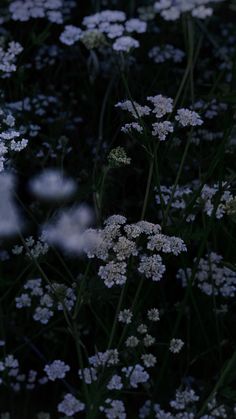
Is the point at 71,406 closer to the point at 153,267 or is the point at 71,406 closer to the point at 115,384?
the point at 115,384

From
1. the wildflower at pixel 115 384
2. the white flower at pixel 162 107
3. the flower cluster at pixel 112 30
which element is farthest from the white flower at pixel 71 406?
the flower cluster at pixel 112 30

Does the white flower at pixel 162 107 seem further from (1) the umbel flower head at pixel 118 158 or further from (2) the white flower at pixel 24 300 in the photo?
(2) the white flower at pixel 24 300

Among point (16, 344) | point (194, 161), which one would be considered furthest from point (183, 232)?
point (16, 344)

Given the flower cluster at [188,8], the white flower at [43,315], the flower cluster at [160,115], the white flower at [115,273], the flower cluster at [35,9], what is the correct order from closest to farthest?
the white flower at [115,273] → the flower cluster at [160,115] → the white flower at [43,315] → the flower cluster at [188,8] → the flower cluster at [35,9]

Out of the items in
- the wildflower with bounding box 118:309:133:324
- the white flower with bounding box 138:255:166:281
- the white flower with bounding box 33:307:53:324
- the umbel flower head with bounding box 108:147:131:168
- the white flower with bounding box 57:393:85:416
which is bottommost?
the white flower with bounding box 57:393:85:416

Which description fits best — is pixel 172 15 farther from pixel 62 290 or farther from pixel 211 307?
pixel 62 290

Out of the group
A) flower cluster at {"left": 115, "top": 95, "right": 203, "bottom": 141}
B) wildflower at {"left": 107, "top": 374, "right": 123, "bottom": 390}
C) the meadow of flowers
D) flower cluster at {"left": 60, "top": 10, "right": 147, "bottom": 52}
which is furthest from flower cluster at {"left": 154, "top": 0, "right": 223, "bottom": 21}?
wildflower at {"left": 107, "top": 374, "right": 123, "bottom": 390}

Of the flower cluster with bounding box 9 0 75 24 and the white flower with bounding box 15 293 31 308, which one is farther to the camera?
the flower cluster with bounding box 9 0 75 24

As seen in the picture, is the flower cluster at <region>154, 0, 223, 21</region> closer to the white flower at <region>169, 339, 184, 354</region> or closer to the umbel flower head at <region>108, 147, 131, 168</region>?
the umbel flower head at <region>108, 147, 131, 168</region>

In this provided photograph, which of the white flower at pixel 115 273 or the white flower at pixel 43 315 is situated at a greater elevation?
the white flower at pixel 43 315
